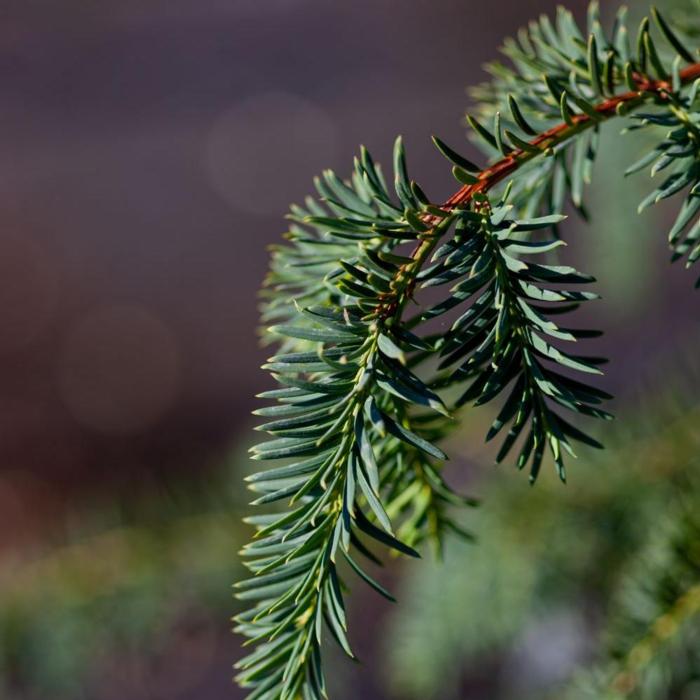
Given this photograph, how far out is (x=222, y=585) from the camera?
503 millimetres

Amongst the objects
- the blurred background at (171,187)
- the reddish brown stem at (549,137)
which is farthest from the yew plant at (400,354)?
the blurred background at (171,187)

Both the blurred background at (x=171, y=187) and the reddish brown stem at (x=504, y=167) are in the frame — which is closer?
the reddish brown stem at (x=504, y=167)

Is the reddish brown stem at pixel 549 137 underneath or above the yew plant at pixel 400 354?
above

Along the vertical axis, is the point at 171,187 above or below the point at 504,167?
above

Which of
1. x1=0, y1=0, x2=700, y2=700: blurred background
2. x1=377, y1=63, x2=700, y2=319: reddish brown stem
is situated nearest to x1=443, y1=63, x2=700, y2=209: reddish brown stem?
x1=377, y1=63, x2=700, y2=319: reddish brown stem

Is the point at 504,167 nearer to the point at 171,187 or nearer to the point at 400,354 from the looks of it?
the point at 400,354

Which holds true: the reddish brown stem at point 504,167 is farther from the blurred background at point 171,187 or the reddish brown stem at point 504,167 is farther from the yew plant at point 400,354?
the blurred background at point 171,187

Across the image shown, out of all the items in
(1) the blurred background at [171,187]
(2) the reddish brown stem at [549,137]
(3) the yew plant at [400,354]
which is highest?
(1) the blurred background at [171,187]

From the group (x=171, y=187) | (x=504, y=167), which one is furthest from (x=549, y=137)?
(x=171, y=187)

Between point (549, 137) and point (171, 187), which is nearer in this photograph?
point (549, 137)

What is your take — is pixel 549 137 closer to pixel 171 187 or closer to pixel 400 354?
pixel 400 354

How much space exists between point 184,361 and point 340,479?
46.2 inches

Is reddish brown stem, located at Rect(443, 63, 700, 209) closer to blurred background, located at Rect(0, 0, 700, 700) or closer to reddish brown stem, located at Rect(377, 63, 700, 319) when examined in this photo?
reddish brown stem, located at Rect(377, 63, 700, 319)

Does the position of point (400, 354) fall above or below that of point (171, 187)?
below
